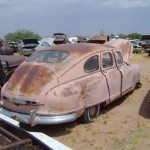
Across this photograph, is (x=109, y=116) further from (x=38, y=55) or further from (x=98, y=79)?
(x=38, y=55)

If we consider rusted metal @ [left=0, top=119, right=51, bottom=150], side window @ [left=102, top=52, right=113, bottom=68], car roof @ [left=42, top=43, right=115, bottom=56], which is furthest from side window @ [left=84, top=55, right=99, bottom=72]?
rusted metal @ [left=0, top=119, right=51, bottom=150]

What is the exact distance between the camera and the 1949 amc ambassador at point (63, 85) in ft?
21.4

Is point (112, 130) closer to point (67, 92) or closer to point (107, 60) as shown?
point (67, 92)

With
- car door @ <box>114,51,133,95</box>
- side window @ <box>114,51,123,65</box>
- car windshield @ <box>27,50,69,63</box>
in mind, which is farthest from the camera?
side window @ <box>114,51,123,65</box>

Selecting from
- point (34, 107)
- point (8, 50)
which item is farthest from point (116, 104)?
point (8, 50)

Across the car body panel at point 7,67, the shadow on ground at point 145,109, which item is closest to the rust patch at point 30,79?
the car body panel at point 7,67

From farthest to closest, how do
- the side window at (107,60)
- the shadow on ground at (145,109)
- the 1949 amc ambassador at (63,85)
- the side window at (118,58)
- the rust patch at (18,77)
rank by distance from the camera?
the side window at (118,58)
the side window at (107,60)
the shadow on ground at (145,109)
the rust patch at (18,77)
the 1949 amc ambassador at (63,85)

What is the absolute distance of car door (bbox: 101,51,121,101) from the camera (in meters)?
7.88

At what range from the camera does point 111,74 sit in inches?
316

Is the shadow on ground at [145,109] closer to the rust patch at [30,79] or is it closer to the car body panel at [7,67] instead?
the rust patch at [30,79]

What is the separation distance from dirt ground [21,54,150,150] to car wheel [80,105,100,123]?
10 cm

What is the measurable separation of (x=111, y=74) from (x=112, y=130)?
155cm

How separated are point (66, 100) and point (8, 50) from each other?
22.8 m

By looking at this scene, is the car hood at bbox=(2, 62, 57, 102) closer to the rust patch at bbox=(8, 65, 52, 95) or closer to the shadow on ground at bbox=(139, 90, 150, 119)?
the rust patch at bbox=(8, 65, 52, 95)
